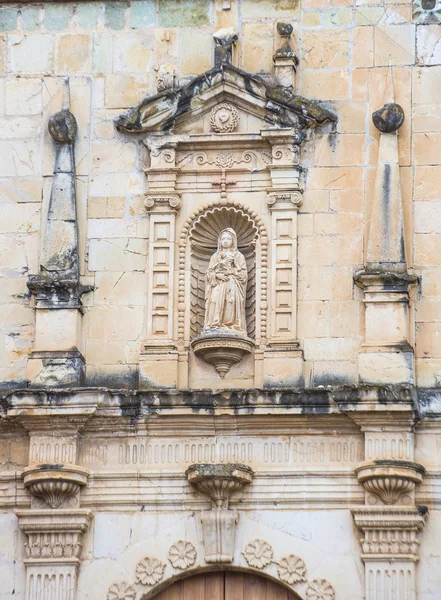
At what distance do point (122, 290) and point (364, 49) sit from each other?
Result: 128 inches

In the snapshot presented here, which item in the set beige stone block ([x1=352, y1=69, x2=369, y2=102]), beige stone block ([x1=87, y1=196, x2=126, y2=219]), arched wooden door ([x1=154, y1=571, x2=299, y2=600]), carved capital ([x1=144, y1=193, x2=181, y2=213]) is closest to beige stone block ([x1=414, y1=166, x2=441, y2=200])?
beige stone block ([x1=352, y1=69, x2=369, y2=102])

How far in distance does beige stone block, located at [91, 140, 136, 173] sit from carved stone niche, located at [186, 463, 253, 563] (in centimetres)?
307

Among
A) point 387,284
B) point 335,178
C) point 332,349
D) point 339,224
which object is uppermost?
point 335,178

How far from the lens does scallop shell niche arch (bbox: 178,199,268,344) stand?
1781 cm

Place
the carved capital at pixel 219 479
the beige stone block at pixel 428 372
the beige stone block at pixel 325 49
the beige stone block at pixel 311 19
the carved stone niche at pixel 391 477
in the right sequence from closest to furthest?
the carved stone niche at pixel 391 477, the carved capital at pixel 219 479, the beige stone block at pixel 428 372, the beige stone block at pixel 325 49, the beige stone block at pixel 311 19

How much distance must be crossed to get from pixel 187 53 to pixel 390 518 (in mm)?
4930

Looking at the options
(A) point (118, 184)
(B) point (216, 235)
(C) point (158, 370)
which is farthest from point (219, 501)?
(A) point (118, 184)

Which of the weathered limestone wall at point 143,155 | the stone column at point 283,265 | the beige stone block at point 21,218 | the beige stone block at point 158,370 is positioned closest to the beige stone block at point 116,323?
the weathered limestone wall at point 143,155

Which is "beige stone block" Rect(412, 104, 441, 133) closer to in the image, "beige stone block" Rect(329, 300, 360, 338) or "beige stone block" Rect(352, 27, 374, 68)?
"beige stone block" Rect(352, 27, 374, 68)

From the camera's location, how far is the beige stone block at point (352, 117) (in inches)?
712

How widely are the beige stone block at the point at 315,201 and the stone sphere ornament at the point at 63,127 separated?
232 cm

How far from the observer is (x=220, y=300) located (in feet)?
57.7

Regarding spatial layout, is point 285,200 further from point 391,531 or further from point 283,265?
point 391,531

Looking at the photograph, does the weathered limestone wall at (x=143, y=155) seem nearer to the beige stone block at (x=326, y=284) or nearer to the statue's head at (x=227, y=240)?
the beige stone block at (x=326, y=284)
